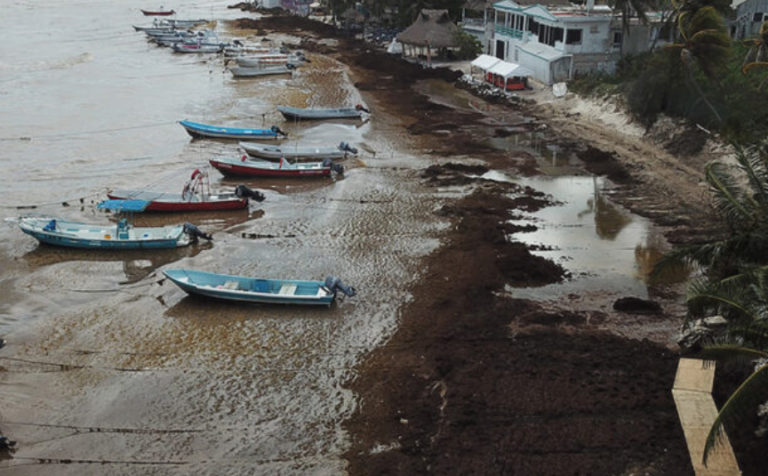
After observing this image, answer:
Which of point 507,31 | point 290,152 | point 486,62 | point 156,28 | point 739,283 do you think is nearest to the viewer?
point 739,283

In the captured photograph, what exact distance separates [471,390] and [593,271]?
386 inches

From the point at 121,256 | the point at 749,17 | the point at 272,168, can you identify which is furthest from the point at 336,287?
the point at 749,17

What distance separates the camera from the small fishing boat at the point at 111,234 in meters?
28.0

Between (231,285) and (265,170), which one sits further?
(265,170)

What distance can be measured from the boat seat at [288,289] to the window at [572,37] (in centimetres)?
3412

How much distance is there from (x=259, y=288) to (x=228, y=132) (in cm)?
2316

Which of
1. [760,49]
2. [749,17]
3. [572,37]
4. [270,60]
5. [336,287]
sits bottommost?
[336,287]

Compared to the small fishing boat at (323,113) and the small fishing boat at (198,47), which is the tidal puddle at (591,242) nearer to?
the small fishing boat at (323,113)

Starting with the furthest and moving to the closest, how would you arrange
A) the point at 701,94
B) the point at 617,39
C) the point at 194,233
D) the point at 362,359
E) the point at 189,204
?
1. the point at 617,39
2. the point at 701,94
3. the point at 189,204
4. the point at 194,233
5. the point at 362,359

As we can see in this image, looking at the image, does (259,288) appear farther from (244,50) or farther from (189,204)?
(244,50)

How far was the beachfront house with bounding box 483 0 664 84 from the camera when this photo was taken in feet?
161

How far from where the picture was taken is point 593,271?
25.6m

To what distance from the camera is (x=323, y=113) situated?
50.7 metres

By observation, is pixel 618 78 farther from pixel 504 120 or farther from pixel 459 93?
pixel 459 93
